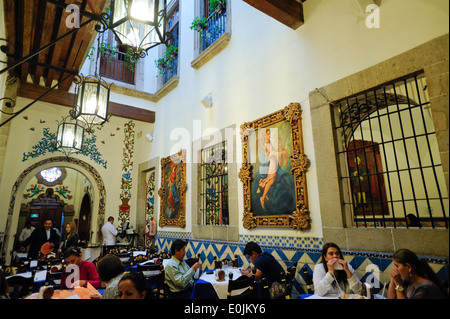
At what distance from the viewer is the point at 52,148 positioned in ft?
22.1

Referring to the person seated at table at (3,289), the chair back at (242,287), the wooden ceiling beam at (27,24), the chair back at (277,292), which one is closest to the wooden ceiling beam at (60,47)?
the wooden ceiling beam at (27,24)

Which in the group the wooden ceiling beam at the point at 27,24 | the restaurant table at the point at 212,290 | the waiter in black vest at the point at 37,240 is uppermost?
the wooden ceiling beam at the point at 27,24

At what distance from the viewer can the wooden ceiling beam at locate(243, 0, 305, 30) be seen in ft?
11.2

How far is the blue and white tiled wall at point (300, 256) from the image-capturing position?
2.55 metres

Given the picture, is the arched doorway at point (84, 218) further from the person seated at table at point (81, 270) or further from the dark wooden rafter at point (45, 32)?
the person seated at table at point (81, 270)

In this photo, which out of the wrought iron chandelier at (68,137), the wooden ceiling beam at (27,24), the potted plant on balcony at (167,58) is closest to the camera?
the wooden ceiling beam at (27,24)

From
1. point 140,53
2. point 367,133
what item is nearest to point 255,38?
point 140,53

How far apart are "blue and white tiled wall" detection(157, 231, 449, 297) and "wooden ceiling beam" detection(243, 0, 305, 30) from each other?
2.86 metres

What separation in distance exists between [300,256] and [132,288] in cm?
219

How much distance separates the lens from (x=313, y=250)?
3.19 meters

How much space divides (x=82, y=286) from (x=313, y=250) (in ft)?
8.09

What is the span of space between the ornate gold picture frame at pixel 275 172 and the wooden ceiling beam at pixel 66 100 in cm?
396

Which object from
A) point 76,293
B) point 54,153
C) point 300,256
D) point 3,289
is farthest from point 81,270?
point 54,153

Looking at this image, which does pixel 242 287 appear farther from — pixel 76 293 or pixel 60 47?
pixel 60 47
